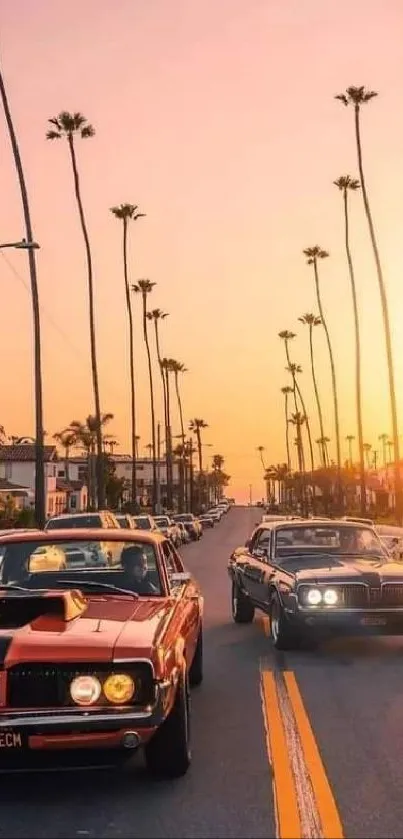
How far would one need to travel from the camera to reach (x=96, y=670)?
235 inches

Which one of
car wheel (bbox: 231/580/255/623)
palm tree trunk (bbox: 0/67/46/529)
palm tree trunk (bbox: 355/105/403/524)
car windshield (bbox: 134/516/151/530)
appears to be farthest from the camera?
palm tree trunk (bbox: 355/105/403/524)

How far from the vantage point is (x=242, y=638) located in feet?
46.8

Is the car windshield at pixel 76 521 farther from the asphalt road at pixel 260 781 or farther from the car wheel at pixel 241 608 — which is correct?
the asphalt road at pixel 260 781

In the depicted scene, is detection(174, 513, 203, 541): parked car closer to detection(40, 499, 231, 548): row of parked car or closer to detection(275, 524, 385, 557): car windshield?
detection(40, 499, 231, 548): row of parked car

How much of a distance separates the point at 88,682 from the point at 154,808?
84 cm

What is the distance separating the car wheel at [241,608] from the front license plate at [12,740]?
9938 millimetres

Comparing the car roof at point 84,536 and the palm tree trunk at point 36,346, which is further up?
the palm tree trunk at point 36,346

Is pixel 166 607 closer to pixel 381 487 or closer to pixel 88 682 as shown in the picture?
pixel 88 682

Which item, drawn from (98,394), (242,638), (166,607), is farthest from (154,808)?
(98,394)

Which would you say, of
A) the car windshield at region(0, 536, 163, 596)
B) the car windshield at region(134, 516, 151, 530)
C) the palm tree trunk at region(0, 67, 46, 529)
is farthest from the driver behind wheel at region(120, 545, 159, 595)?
the palm tree trunk at region(0, 67, 46, 529)

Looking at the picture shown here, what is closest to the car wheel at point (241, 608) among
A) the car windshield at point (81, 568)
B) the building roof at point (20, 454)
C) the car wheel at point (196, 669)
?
the car wheel at point (196, 669)

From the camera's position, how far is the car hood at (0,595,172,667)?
5.97m

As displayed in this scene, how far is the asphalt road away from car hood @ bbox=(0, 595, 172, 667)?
2.93 feet

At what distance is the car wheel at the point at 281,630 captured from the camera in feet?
40.9
